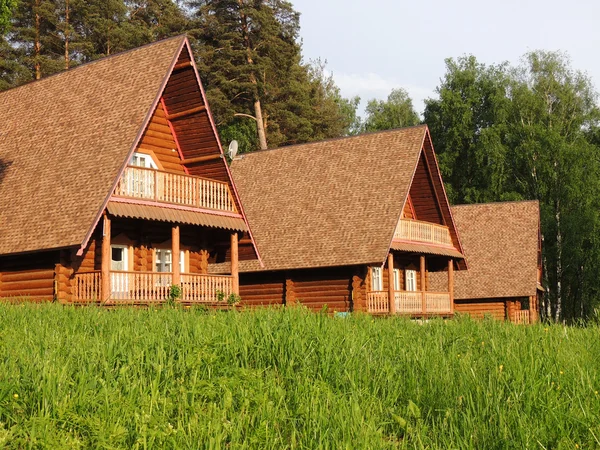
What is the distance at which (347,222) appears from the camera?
2897 cm

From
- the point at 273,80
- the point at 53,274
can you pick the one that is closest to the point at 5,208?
the point at 53,274

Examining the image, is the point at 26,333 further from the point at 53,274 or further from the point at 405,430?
the point at 53,274

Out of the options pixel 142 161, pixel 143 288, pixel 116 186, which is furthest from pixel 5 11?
pixel 143 288

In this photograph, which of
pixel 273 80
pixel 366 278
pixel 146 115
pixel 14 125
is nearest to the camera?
pixel 146 115

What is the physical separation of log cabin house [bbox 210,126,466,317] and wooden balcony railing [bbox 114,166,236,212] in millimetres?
5266

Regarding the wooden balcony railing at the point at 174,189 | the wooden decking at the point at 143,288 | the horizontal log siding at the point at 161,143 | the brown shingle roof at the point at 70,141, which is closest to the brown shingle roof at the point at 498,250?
the wooden balcony railing at the point at 174,189

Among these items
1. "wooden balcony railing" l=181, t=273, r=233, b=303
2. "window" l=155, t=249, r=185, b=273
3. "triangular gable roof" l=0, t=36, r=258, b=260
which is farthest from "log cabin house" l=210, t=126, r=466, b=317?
"triangular gable roof" l=0, t=36, r=258, b=260

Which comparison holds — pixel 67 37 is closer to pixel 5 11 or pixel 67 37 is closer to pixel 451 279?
pixel 5 11

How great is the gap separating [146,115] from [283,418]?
14500 mm

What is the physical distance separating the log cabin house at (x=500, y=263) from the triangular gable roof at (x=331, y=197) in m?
5.81

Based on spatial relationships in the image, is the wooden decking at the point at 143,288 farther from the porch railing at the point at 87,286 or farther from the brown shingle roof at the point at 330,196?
the brown shingle roof at the point at 330,196

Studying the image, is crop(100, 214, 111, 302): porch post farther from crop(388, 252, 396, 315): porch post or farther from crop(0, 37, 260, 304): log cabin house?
crop(388, 252, 396, 315): porch post

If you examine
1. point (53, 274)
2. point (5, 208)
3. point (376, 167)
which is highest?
point (376, 167)

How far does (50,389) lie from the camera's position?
26.6ft
